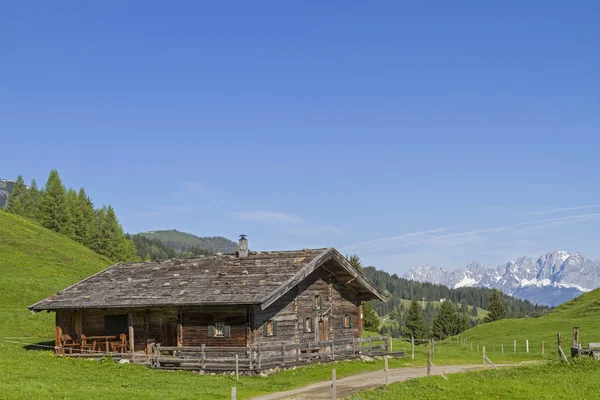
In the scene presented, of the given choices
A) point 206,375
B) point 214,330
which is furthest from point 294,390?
point 214,330

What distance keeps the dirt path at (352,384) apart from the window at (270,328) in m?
6.24

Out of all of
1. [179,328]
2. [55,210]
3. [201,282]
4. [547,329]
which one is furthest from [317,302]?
[55,210]

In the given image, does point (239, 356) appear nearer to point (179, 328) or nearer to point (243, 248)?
point (179, 328)

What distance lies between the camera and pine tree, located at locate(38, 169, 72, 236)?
127562 mm

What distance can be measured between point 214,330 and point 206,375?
435cm

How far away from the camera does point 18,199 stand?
16288 centimetres

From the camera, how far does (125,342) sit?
4322 centimetres

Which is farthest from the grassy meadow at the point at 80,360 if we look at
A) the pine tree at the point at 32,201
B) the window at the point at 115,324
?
the pine tree at the point at 32,201

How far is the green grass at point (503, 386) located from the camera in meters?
26.8

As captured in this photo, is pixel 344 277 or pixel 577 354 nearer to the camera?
pixel 577 354

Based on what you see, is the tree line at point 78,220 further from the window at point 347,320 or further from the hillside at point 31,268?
the window at point 347,320

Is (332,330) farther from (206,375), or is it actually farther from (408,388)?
(408,388)

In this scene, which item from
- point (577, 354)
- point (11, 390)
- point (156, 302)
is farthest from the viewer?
point (156, 302)

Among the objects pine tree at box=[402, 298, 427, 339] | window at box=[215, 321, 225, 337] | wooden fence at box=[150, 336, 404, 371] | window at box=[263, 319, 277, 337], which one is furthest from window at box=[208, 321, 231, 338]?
pine tree at box=[402, 298, 427, 339]
